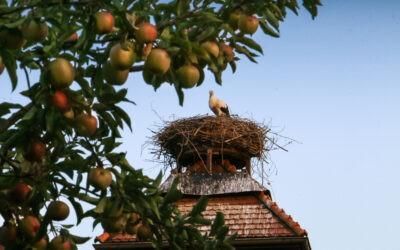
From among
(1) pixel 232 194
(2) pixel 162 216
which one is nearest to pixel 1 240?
(2) pixel 162 216

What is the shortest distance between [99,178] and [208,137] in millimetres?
9523

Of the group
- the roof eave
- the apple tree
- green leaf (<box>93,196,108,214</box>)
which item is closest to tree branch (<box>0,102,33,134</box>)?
the apple tree

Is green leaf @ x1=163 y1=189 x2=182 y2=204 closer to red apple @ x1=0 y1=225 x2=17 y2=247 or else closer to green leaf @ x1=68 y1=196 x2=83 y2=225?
green leaf @ x1=68 y1=196 x2=83 y2=225

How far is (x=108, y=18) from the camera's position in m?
3.06

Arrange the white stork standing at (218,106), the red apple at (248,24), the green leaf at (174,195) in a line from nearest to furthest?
1. the red apple at (248,24)
2. the green leaf at (174,195)
3. the white stork standing at (218,106)

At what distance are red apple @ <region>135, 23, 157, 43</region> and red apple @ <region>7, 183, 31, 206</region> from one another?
4.42 ft

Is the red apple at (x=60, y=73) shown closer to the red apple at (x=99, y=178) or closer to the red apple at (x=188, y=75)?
the red apple at (x=188, y=75)

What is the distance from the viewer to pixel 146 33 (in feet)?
10.0

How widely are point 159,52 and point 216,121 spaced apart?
414 inches

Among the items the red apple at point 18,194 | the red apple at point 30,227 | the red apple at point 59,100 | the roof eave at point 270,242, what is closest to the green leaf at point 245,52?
the red apple at point 59,100

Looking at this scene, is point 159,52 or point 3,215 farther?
point 3,215

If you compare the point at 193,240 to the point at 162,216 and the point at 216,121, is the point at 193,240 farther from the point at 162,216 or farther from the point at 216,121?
the point at 216,121

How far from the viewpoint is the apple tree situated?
3113mm

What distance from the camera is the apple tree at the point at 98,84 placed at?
123 inches
